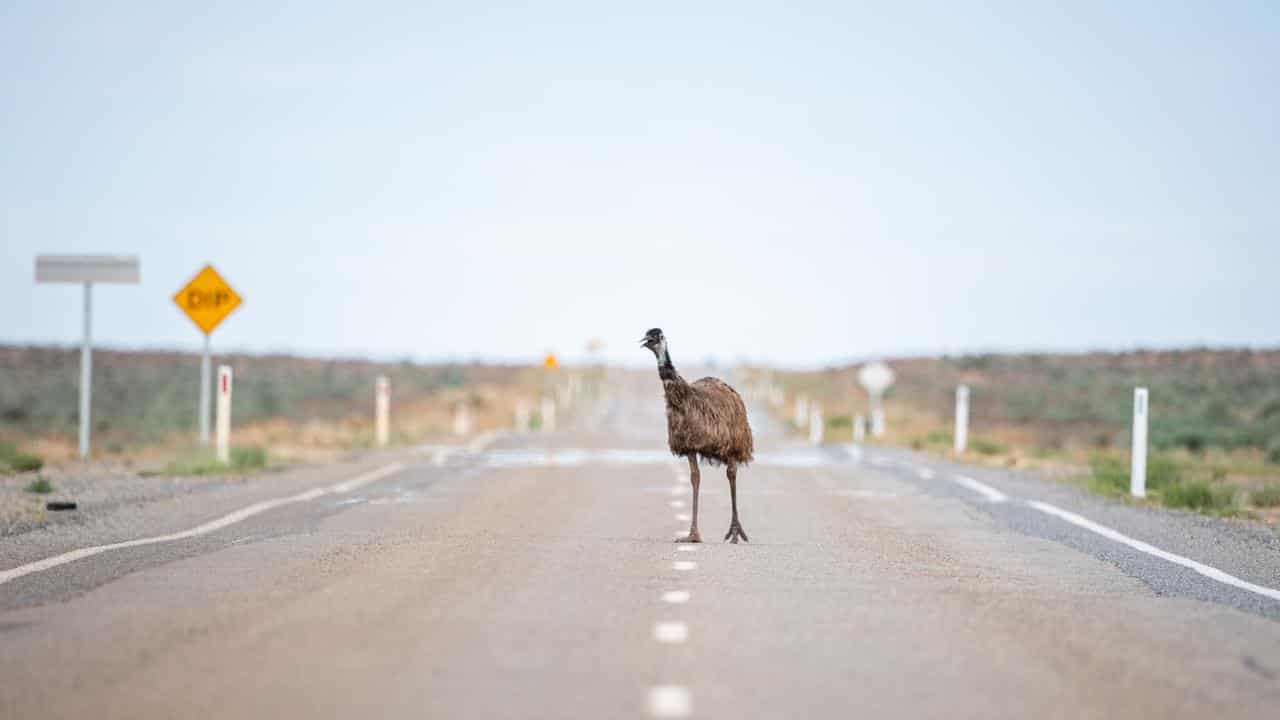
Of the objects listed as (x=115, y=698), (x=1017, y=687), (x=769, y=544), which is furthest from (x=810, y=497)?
(x=115, y=698)

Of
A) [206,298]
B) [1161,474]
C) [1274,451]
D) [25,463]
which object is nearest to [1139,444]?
[1161,474]

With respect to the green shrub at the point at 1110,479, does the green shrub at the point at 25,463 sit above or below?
below

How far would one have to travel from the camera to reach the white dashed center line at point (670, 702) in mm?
5773

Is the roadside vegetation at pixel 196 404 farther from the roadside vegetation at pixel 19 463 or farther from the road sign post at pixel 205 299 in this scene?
the road sign post at pixel 205 299

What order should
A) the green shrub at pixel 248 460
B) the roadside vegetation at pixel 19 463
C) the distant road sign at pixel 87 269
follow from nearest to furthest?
1. the roadside vegetation at pixel 19 463
2. the green shrub at pixel 248 460
3. the distant road sign at pixel 87 269

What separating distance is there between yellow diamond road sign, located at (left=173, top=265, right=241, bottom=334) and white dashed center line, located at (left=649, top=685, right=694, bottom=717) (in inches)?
759

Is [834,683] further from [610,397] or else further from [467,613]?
[610,397]

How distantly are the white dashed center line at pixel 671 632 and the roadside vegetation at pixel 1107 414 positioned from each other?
431 inches

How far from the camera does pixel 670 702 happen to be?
19.6ft

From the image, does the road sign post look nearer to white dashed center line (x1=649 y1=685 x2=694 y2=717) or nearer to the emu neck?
the emu neck

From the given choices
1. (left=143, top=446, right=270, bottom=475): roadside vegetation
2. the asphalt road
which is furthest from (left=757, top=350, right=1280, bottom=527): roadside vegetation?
(left=143, top=446, right=270, bottom=475): roadside vegetation

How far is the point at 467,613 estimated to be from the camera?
827cm

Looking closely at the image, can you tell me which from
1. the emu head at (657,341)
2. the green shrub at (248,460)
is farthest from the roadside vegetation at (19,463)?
the emu head at (657,341)

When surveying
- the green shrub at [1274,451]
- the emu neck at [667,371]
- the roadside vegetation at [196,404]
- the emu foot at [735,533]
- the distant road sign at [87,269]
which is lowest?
the roadside vegetation at [196,404]
